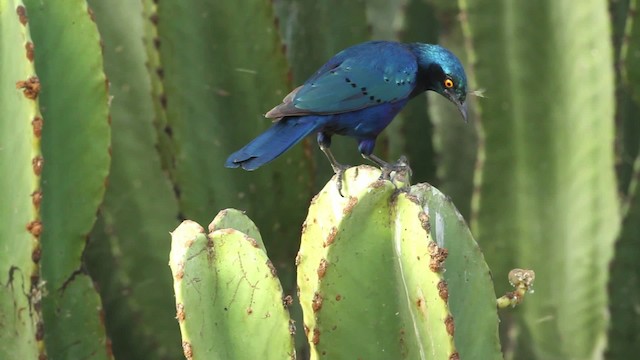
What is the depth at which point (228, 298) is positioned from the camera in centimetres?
195

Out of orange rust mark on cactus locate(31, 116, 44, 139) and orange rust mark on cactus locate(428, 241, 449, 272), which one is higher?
orange rust mark on cactus locate(31, 116, 44, 139)

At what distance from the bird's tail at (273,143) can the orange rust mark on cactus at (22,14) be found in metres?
0.51

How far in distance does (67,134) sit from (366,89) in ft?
2.36

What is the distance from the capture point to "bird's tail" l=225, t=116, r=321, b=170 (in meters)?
2.35

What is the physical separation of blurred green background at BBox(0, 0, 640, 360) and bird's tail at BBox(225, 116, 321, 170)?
41 centimetres

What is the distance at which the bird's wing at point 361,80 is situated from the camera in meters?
2.66

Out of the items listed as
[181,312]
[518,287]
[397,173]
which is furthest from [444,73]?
[181,312]

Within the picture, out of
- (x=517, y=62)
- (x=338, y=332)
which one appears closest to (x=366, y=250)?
(x=338, y=332)

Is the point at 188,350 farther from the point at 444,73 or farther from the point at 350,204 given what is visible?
the point at 444,73

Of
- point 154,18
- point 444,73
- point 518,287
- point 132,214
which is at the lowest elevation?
point 518,287

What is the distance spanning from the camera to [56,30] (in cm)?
260

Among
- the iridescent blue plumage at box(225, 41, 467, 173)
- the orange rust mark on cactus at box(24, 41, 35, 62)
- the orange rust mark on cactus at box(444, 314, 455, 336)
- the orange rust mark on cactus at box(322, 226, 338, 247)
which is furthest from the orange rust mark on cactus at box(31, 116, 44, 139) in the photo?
the orange rust mark on cactus at box(444, 314, 455, 336)

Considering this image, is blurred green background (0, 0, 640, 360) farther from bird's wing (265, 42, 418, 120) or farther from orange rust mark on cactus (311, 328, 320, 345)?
orange rust mark on cactus (311, 328, 320, 345)

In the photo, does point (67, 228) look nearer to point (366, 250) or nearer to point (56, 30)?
point (56, 30)
